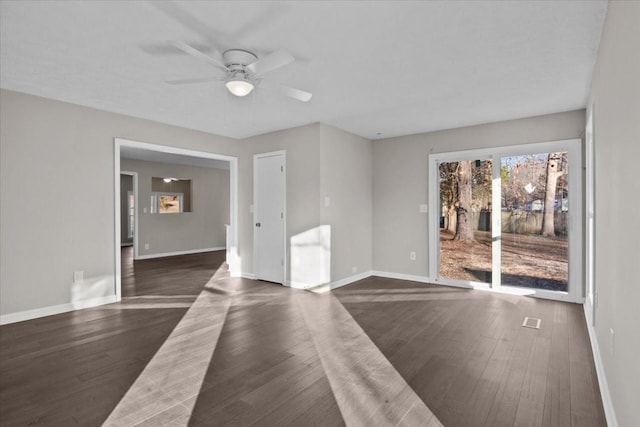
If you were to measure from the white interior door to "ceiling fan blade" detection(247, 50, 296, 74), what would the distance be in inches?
109

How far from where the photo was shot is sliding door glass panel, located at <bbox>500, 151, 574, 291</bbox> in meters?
4.50

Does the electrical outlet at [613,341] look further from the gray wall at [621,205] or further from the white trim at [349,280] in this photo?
the white trim at [349,280]

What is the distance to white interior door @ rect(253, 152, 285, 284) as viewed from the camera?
548 cm

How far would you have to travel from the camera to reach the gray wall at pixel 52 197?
367cm

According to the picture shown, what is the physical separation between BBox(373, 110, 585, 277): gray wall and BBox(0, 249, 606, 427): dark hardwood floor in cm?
140

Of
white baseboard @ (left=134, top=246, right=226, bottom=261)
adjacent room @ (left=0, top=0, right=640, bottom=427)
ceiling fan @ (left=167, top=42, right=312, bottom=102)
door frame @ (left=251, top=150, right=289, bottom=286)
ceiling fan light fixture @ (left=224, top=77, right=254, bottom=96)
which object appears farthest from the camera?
white baseboard @ (left=134, top=246, right=226, bottom=261)

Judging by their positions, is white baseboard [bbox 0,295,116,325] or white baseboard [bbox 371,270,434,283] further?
white baseboard [bbox 371,270,434,283]

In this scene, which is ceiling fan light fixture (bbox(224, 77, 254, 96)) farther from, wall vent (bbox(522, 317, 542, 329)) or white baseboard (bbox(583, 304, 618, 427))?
wall vent (bbox(522, 317, 542, 329))

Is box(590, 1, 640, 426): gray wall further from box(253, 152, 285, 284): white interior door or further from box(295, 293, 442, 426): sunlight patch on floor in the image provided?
box(253, 152, 285, 284): white interior door

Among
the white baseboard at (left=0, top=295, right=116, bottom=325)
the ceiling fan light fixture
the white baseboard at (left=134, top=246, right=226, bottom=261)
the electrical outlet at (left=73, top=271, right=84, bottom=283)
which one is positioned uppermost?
the ceiling fan light fixture

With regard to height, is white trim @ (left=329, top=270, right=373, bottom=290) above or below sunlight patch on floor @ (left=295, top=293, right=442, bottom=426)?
above

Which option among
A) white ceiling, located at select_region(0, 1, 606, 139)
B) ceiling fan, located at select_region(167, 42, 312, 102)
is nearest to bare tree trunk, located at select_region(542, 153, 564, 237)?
white ceiling, located at select_region(0, 1, 606, 139)

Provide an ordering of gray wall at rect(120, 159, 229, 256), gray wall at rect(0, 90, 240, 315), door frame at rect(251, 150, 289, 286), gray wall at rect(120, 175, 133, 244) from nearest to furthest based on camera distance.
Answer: gray wall at rect(0, 90, 240, 315) < door frame at rect(251, 150, 289, 286) < gray wall at rect(120, 159, 229, 256) < gray wall at rect(120, 175, 133, 244)

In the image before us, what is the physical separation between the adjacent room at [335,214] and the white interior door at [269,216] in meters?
0.04
